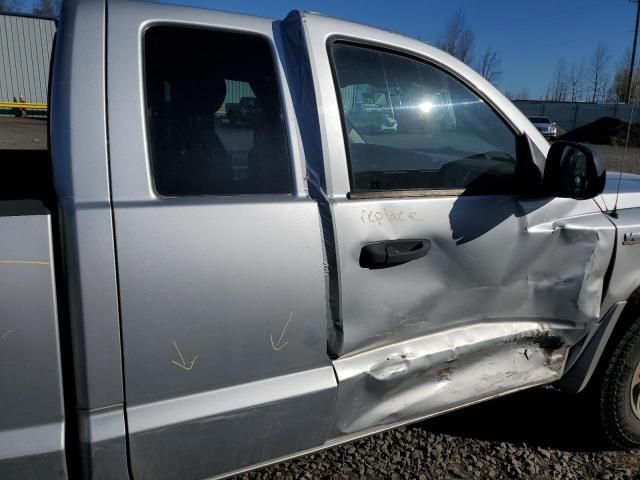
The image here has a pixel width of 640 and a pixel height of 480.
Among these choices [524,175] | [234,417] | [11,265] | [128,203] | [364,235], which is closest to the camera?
[11,265]

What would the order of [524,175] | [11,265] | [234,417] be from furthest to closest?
[524,175]
[234,417]
[11,265]

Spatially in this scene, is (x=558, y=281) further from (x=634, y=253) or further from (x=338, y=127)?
(x=338, y=127)

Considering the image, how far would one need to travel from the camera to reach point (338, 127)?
1.84 m

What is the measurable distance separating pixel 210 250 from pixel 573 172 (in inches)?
60.5

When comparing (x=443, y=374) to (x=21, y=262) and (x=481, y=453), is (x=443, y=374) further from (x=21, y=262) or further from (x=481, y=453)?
(x=21, y=262)

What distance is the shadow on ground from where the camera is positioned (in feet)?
9.09

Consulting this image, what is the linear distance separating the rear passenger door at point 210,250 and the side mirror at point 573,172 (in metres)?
1.08

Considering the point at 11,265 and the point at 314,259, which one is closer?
the point at 11,265

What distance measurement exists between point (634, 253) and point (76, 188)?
7.87 ft

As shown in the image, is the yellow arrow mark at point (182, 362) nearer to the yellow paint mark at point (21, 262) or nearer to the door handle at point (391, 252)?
the yellow paint mark at point (21, 262)

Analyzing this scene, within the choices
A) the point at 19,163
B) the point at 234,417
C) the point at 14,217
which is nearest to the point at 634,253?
the point at 234,417

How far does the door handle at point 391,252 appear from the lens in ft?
5.97

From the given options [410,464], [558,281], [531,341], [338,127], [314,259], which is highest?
[338,127]

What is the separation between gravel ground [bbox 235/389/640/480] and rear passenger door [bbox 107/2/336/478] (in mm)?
→ 822
